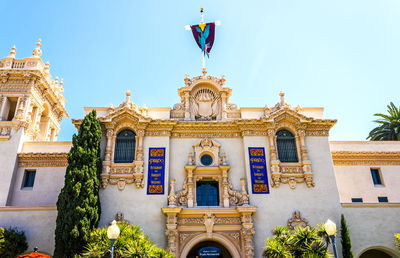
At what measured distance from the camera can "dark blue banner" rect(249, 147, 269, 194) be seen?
21.1 meters

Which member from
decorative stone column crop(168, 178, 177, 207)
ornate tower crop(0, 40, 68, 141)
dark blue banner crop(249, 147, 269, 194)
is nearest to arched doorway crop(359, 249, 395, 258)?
dark blue banner crop(249, 147, 269, 194)

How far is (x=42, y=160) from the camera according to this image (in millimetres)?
23750

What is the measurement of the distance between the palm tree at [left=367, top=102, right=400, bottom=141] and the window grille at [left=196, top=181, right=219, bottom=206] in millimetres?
20643

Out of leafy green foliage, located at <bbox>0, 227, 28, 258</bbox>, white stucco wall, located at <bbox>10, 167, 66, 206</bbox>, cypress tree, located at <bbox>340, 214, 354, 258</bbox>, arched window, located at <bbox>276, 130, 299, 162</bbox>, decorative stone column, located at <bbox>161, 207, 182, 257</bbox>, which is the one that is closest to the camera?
leafy green foliage, located at <bbox>0, 227, 28, 258</bbox>

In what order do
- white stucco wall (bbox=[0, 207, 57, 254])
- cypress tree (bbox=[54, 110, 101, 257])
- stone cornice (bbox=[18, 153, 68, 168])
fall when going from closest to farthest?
cypress tree (bbox=[54, 110, 101, 257]) → white stucco wall (bbox=[0, 207, 57, 254]) → stone cornice (bbox=[18, 153, 68, 168])

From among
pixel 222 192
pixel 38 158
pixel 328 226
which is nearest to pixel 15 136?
pixel 38 158

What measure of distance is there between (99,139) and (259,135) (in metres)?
11.4

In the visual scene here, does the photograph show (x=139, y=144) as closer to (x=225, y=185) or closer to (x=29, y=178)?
(x=225, y=185)

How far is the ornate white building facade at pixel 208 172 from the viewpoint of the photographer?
2006cm

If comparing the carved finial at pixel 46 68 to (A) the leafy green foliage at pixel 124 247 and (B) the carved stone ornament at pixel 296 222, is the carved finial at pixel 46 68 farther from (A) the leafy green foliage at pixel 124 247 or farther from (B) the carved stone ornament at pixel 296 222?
(B) the carved stone ornament at pixel 296 222

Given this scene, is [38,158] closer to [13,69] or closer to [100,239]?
[13,69]

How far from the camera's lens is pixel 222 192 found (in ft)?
70.3

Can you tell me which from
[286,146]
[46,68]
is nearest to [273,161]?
[286,146]

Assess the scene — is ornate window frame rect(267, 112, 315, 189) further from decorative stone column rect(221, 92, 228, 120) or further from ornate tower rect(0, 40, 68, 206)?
ornate tower rect(0, 40, 68, 206)
